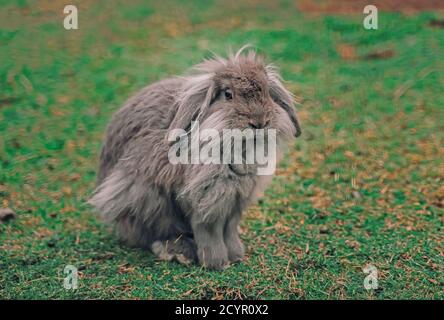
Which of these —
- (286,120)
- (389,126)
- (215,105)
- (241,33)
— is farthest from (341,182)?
(241,33)

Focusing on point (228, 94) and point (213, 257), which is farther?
point (213, 257)

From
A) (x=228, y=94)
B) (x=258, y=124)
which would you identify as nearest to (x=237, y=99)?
(x=228, y=94)

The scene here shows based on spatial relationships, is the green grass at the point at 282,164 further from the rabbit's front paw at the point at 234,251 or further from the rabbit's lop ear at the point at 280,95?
the rabbit's lop ear at the point at 280,95

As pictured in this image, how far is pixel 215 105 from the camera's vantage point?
4.31 metres

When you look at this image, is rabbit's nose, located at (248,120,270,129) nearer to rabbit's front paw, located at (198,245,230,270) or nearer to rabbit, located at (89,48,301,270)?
→ rabbit, located at (89,48,301,270)

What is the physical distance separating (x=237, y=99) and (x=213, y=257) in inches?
43.0

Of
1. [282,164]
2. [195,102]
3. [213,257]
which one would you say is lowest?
[213,257]

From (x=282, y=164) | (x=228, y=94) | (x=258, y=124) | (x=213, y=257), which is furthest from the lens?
(x=282, y=164)

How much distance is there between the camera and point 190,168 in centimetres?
440

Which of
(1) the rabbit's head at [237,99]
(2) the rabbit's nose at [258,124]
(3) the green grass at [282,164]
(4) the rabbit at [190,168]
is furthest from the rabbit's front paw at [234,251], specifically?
(2) the rabbit's nose at [258,124]

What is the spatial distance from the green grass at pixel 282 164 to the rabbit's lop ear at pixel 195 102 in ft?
3.28

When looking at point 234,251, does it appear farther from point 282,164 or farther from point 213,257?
point 282,164

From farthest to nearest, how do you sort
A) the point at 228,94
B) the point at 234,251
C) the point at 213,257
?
the point at 234,251 → the point at 213,257 → the point at 228,94

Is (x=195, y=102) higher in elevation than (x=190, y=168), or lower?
higher
